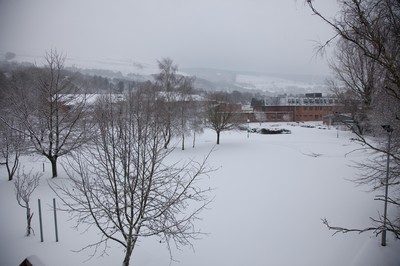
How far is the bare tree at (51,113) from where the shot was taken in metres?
13.6

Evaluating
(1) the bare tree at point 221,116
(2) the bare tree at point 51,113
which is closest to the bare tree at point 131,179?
(2) the bare tree at point 51,113

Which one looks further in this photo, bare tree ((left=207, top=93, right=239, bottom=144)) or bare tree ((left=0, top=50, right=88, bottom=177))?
bare tree ((left=207, top=93, right=239, bottom=144))

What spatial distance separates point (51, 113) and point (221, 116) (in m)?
21.3

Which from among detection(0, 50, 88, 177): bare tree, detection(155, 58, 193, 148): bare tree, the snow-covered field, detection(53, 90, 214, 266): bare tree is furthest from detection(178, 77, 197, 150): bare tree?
detection(53, 90, 214, 266): bare tree

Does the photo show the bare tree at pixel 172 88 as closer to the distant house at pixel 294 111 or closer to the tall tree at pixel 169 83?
the tall tree at pixel 169 83

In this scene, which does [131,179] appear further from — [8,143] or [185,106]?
[185,106]

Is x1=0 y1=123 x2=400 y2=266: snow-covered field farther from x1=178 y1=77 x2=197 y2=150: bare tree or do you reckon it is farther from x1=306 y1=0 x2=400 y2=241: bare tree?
x1=178 y1=77 x2=197 y2=150: bare tree

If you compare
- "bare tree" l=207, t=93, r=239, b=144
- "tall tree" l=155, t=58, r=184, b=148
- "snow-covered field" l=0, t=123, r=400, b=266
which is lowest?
"snow-covered field" l=0, t=123, r=400, b=266

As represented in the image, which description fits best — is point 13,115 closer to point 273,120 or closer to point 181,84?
point 181,84

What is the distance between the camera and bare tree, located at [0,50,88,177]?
44.5 feet

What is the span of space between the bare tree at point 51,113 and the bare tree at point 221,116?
742 inches

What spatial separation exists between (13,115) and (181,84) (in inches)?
751

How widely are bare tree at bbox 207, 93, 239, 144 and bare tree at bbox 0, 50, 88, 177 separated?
1886 centimetres

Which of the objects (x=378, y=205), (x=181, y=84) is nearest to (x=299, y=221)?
(x=378, y=205)
